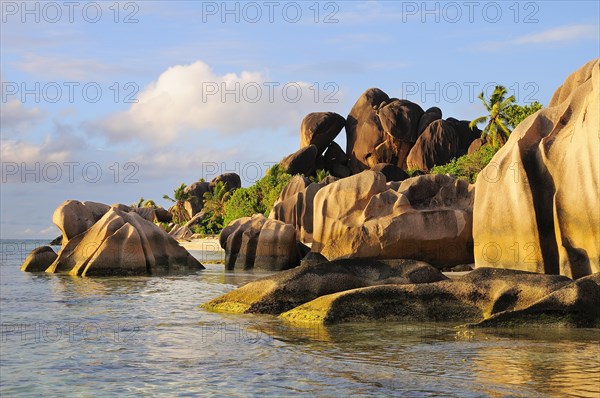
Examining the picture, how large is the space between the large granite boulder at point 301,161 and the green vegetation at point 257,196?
14.2ft

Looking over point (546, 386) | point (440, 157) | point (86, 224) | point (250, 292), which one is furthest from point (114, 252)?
point (440, 157)

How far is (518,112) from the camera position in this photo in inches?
2119

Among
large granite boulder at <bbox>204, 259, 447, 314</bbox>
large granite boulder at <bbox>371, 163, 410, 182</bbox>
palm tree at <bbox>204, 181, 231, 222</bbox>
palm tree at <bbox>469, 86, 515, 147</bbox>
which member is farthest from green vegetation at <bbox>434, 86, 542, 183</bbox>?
large granite boulder at <bbox>204, 259, 447, 314</bbox>

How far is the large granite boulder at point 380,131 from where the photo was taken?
78.2 metres

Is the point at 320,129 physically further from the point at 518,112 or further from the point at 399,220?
the point at 399,220

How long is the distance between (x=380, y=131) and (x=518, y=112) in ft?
88.4

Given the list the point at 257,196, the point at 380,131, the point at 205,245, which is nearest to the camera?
the point at 205,245

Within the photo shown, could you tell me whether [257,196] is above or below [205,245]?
above

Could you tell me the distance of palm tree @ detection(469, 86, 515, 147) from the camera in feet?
185

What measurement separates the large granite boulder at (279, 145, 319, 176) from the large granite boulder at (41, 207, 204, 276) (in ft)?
153

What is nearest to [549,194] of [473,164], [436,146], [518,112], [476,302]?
[476,302]

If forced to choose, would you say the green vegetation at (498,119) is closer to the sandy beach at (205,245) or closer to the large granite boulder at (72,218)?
the sandy beach at (205,245)

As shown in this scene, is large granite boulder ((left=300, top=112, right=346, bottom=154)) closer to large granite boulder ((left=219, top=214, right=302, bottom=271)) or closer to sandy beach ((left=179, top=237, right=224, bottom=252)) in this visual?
sandy beach ((left=179, top=237, right=224, bottom=252))
